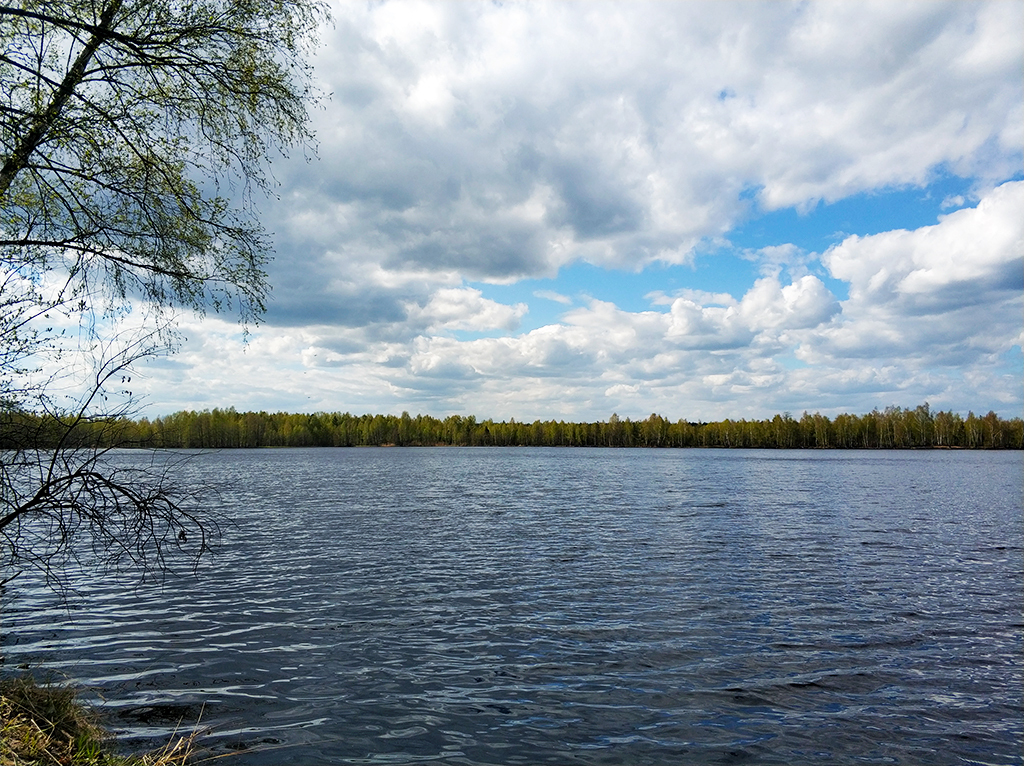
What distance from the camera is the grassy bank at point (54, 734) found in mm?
7484

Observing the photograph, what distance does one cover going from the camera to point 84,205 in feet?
29.2

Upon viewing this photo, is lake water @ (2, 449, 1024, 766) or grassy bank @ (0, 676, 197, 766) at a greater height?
grassy bank @ (0, 676, 197, 766)

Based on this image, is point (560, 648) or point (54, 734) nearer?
point (54, 734)

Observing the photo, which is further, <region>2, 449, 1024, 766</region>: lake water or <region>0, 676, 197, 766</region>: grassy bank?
<region>2, 449, 1024, 766</region>: lake water

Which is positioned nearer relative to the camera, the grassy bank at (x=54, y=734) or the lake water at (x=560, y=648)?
the grassy bank at (x=54, y=734)

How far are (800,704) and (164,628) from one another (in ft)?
48.9

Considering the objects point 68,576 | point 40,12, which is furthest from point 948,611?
point 68,576

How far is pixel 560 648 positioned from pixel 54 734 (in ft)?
30.7

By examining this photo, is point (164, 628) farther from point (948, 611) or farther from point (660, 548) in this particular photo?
point (948, 611)

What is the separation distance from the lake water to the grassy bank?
858 millimetres

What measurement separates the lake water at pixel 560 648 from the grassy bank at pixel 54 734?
33.8 inches

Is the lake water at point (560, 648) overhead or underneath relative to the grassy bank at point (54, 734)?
underneath

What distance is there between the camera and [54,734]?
8.55 m

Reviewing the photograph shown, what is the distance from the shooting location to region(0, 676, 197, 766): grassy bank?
7484 mm
